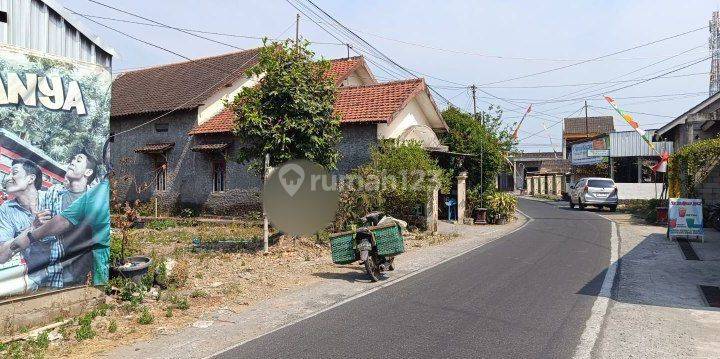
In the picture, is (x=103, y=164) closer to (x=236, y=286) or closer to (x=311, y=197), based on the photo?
(x=236, y=286)

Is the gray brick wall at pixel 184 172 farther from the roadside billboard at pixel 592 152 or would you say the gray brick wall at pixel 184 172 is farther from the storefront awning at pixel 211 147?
the roadside billboard at pixel 592 152

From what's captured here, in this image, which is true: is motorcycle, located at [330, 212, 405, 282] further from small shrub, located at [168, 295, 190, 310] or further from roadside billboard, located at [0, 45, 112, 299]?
roadside billboard, located at [0, 45, 112, 299]

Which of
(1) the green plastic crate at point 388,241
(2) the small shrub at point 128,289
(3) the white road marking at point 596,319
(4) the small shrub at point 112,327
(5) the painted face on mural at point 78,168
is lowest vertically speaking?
(4) the small shrub at point 112,327

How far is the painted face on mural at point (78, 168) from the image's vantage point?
7.72 meters

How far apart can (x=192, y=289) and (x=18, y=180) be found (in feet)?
10.8

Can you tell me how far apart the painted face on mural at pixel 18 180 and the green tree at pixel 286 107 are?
6.21m

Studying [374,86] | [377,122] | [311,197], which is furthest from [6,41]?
[374,86]

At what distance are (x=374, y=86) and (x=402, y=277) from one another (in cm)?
1138

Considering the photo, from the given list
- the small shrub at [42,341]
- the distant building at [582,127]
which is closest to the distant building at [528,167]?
the distant building at [582,127]

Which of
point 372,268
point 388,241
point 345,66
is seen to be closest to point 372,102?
point 345,66

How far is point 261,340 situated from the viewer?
6.61 meters

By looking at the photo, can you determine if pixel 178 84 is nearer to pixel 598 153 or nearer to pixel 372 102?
pixel 372 102

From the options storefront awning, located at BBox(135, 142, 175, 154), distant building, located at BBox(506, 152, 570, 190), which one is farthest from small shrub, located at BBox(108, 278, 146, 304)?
distant building, located at BBox(506, 152, 570, 190)

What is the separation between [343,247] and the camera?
10.6m
